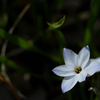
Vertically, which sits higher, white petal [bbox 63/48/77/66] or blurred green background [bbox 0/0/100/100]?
white petal [bbox 63/48/77/66]

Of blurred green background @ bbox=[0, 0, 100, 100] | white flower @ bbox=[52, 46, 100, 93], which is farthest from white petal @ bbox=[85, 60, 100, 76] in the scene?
blurred green background @ bbox=[0, 0, 100, 100]

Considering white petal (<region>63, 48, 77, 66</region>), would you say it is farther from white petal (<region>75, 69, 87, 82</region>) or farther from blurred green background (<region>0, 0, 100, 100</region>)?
blurred green background (<region>0, 0, 100, 100</region>)

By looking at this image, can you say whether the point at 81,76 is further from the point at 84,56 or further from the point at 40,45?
the point at 40,45

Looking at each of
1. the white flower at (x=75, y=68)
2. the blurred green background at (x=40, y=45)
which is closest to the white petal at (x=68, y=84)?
the white flower at (x=75, y=68)

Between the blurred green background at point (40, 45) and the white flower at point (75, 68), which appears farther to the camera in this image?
the blurred green background at point (40, 45)

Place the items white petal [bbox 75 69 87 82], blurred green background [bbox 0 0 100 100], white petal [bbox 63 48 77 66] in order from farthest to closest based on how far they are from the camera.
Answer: blurred green background [bbox 0 0 100 100]
white petal [bbox 63 48 77 66]
white petal [bbox 75 69 87 82]

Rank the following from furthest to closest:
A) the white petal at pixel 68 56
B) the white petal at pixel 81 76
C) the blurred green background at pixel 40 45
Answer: the blurred green background at pixel 40 45
the white petal at pixel 68 56
the white petal at pixel 81 76

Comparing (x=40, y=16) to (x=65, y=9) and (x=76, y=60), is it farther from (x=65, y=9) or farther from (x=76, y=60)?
(x=76, y=60)

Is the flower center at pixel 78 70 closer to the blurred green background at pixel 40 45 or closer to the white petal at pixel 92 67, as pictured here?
the white petal at pixel 92 67

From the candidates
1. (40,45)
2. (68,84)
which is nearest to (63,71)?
(68,84)
